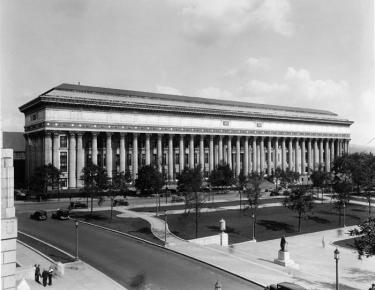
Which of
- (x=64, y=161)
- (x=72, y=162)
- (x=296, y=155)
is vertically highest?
(x=64, y=161)

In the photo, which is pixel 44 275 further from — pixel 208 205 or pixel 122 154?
pixel 122 154

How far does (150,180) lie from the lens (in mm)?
72062

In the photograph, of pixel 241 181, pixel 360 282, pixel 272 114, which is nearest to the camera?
pixel 360 282

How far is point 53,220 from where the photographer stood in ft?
158

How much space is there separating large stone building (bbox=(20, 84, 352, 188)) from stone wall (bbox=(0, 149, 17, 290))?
6588 centimetres

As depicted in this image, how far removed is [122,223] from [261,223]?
701 inches

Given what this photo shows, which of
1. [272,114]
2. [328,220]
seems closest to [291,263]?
[328,220]

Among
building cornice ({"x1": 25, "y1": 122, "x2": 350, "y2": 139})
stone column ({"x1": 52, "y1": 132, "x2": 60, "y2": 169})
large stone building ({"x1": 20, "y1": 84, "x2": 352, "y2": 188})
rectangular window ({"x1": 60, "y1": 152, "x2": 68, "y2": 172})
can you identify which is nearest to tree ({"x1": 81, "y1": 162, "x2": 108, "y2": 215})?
stone column ({"x1": 52, "y1": 132, "x2": 60, "y2": 169})

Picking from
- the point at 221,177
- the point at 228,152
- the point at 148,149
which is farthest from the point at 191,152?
the point at 221,177

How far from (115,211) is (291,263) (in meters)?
30.1

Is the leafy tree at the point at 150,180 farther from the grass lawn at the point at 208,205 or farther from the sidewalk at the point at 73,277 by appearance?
the sidewalk at the point at 73,277

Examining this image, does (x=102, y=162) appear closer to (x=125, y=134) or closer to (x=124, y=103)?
(x=125, y=134)

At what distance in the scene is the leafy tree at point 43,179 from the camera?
67.6 meters

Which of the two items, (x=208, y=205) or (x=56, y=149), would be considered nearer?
(x=208, y=205)
